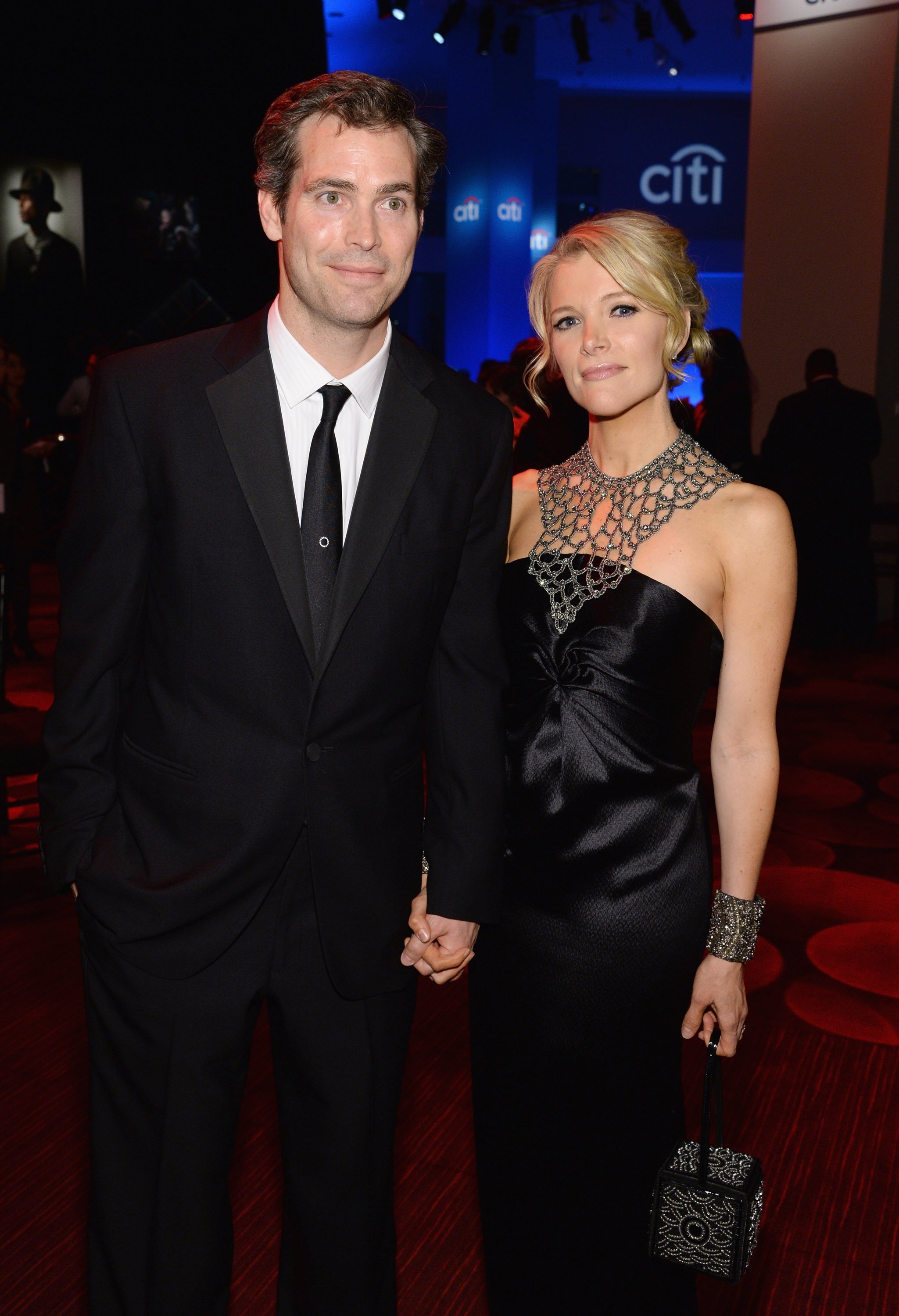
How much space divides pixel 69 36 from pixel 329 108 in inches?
442

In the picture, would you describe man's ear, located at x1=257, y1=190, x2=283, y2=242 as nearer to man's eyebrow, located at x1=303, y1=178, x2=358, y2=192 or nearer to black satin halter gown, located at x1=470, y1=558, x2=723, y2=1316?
man's eyebrow, located at x1=303, y1=178, x2=358, y2=192

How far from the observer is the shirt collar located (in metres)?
1.54

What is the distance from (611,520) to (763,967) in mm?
2068

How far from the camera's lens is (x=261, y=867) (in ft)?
5.07

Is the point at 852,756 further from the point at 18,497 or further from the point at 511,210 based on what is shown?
the point at 511,210

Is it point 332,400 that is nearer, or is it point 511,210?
point 332,400

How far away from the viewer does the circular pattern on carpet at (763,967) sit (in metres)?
3.30

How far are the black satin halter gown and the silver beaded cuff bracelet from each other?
0.19ft

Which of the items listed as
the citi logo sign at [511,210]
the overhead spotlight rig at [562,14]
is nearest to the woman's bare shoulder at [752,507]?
the overhead spotlight rig at [562,14]

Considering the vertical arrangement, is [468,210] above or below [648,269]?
above

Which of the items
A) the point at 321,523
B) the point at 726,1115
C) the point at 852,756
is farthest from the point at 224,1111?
the point at 852,756

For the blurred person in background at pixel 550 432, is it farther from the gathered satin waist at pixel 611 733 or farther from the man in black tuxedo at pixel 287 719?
the man in black tuxedo at pixel 287 719

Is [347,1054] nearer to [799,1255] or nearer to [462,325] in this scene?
[799,1255]

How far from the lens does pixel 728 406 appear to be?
618cm
